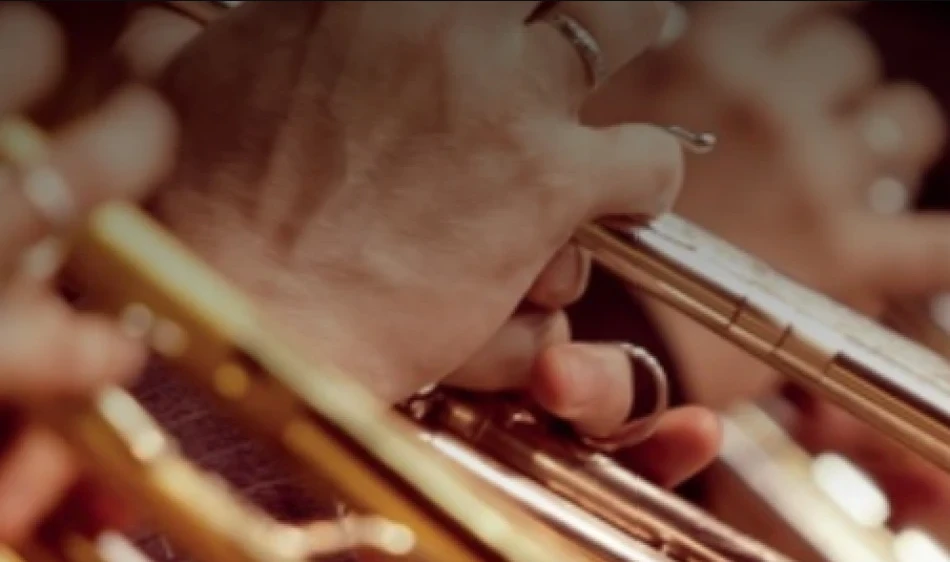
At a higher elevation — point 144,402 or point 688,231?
point 688,231

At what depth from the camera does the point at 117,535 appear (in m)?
0.53

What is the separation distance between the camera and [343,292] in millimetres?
567

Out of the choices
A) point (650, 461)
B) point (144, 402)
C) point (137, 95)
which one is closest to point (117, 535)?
point (144, 402)

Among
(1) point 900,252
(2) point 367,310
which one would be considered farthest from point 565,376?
(1) point 900,252

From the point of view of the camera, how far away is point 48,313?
1.69 ft

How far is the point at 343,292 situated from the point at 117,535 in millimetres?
129

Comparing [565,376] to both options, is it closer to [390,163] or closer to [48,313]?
[390,163]

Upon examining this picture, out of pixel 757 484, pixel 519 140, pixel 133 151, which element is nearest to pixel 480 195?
pixel 519 140

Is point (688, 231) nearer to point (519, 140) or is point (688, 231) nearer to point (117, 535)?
point (519, 140)

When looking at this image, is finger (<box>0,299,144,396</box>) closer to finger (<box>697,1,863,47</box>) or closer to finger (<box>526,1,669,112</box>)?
finger (<box>526,1,669,112</box>)

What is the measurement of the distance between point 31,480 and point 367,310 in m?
0.15

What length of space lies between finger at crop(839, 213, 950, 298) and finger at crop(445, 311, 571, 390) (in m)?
0.27

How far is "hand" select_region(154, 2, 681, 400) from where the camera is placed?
57 cm

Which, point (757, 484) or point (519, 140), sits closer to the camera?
point (519, 140)
